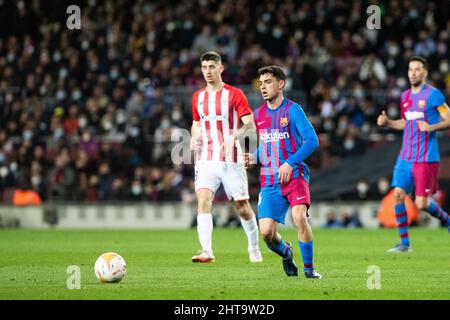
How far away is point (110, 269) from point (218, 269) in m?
1.97

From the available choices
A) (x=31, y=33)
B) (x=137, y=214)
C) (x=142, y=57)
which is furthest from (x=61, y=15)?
(x=137, y=214)

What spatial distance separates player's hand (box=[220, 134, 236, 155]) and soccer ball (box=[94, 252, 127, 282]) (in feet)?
9.50

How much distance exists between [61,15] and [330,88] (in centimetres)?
959

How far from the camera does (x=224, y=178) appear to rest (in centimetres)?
1335

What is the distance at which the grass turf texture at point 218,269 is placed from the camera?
9.41 meters

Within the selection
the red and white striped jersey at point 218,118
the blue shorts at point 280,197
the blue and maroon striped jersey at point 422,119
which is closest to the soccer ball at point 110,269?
the blue shorts at point 280,197

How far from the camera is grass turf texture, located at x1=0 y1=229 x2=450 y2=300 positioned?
941cm

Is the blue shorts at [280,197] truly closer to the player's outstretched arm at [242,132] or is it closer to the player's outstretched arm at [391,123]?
the player's outstretched arm at [242,132]

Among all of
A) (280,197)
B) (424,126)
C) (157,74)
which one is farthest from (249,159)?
(157,74)

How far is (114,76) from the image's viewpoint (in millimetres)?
29312

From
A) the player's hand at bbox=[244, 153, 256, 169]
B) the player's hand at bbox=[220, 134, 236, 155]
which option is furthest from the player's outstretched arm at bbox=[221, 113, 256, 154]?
the player's hand at bbox=[244, 153, 256, 169]

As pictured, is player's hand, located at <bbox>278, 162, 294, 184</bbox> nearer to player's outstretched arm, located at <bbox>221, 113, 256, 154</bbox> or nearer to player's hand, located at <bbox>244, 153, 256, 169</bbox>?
player's hand, located at <bbox>244, 153, 256, 169</bbox>

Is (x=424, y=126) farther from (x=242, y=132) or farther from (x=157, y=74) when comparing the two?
(x=157, y=74)

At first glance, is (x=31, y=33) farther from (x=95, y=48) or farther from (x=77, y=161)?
(x=77, y=161)
